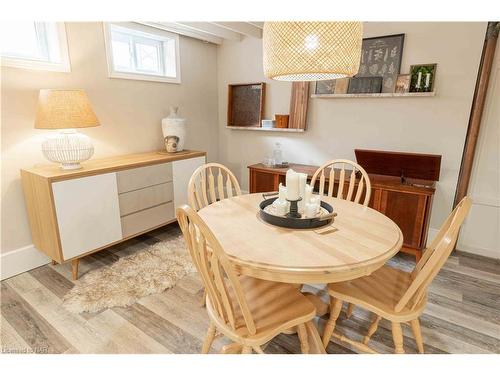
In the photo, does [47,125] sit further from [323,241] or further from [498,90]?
[498,90]

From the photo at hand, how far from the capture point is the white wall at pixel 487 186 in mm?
2404

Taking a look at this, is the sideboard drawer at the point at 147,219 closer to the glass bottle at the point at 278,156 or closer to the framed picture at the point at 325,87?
the glass bottle at the point at 278,156

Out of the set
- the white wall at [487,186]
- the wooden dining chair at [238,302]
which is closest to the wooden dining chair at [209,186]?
the wooden dining chair at [238,302]

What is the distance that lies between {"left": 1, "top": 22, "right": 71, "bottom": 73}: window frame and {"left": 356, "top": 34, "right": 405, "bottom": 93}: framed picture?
262 centimetres

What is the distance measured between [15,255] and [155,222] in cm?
110

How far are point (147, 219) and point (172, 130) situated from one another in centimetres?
98

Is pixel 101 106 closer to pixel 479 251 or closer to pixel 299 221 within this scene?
pixel 299 221

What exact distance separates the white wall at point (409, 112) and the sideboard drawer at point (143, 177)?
4.72 feet

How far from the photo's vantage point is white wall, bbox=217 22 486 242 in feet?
7.96

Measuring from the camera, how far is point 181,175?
301 centimetres

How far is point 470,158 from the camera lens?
247 cm

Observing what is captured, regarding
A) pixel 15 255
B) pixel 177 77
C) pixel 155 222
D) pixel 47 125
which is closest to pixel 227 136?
pixel 177 77

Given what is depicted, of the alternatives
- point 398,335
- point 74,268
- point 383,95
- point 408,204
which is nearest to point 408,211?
point 408,204

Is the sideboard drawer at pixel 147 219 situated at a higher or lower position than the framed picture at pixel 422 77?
lower
